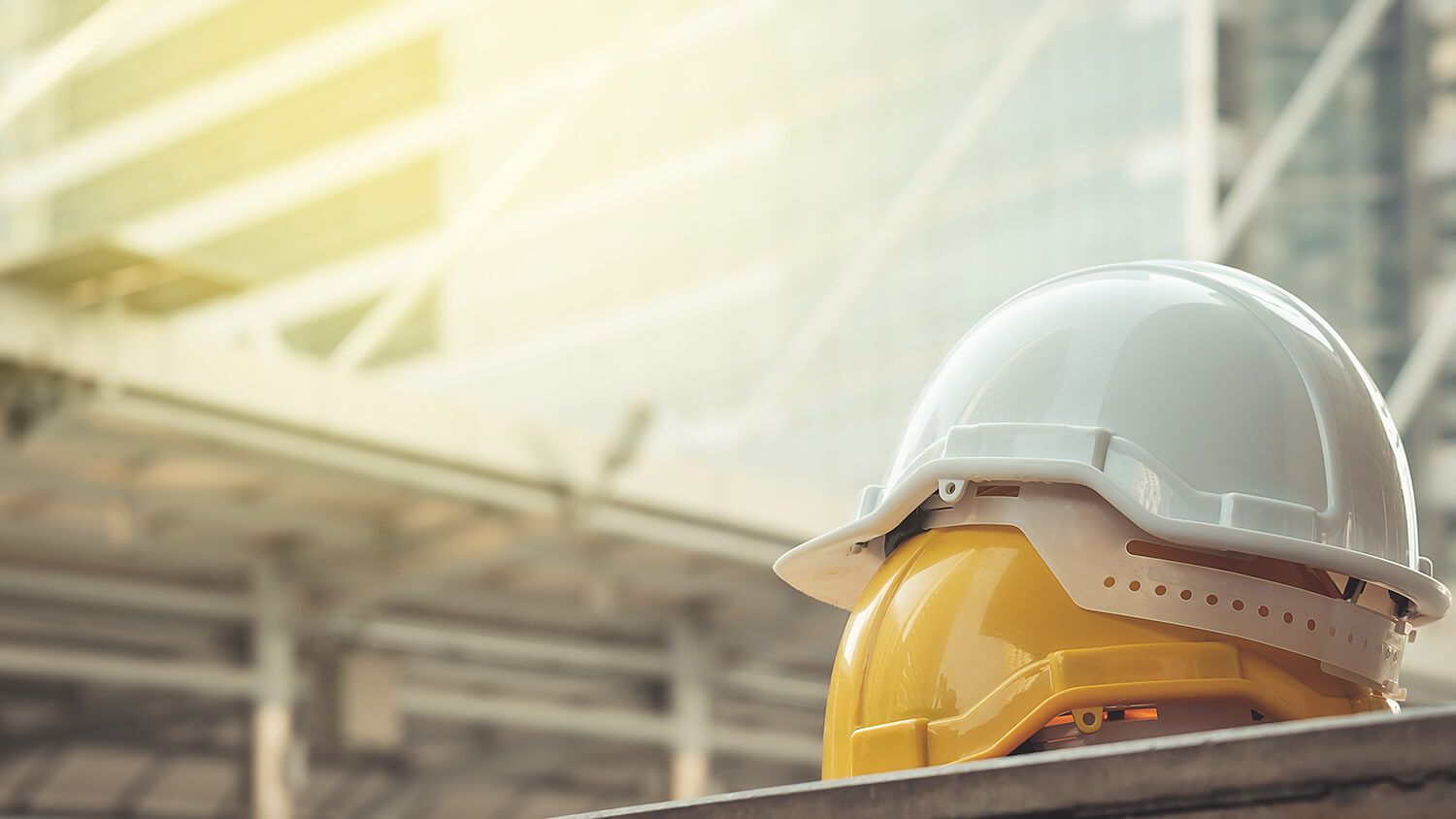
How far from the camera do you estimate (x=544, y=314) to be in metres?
42.1

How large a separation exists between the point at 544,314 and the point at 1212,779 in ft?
135

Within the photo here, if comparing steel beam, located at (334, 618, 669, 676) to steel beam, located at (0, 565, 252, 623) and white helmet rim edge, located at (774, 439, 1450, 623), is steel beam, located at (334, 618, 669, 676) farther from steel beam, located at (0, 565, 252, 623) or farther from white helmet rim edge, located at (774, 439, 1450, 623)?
white helmet rim edge, located at (774, 439, 1450, 623)

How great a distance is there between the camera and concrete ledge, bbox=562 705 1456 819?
1.10 m

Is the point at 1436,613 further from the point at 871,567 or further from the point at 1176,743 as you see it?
the point at 1176,743

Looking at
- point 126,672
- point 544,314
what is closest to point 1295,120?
point 544,314

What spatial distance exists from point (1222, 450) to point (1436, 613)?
0.35 m

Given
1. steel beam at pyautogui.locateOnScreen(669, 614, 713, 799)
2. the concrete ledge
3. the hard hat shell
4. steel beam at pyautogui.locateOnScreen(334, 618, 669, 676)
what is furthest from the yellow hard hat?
steel beam at pyautogui.locateOnScreen(669, 614, 713, 799)

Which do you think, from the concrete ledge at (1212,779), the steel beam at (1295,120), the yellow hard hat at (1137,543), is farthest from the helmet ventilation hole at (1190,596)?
the steel beam at (1295,120)

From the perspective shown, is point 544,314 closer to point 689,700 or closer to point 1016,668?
point 689,700

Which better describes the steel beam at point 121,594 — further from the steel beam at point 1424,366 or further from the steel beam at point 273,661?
the steel beam at point 1424,366

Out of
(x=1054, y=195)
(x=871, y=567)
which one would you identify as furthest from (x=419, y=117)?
(x=871, y=567)

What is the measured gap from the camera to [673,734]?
60.5 feet

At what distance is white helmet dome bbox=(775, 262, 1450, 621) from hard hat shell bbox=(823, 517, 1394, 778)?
74 millimetres

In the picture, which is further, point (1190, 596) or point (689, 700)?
point (689, 700)
